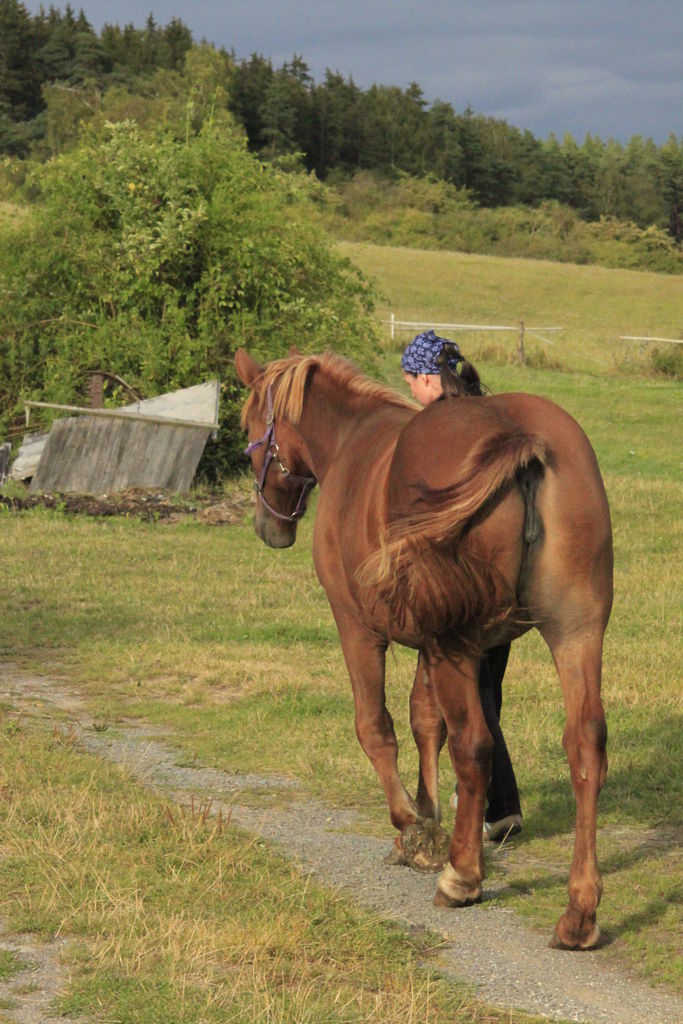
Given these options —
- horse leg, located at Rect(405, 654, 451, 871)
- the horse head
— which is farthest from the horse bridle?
horse leg, located at Rect(405, 654, 451, 871)

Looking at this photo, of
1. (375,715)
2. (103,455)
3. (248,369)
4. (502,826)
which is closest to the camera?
(375,715)

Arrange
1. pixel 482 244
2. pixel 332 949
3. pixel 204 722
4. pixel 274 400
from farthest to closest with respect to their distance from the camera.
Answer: pixel 482 244
pixel 204 722
pixel 274 400
pixel 332 949

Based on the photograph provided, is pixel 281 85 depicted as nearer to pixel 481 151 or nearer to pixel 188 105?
pixel 481 151

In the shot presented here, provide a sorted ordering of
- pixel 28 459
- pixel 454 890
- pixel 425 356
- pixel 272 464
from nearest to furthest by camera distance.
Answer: pixel 454 890
pixel 425 356
pixel 272 464
pixel 28 459

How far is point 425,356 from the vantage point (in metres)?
5.58

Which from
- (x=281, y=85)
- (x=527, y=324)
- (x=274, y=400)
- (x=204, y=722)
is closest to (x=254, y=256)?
(x=204, y=722)

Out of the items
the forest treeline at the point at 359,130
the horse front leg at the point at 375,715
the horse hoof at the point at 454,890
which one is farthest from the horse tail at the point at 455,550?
the forest treeline at the point at 359,130

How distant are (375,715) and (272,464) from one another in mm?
1416

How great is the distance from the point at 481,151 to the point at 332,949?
352 ft

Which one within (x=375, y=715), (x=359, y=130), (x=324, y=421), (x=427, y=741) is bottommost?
(x=427, y=741)

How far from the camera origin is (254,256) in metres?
18.1

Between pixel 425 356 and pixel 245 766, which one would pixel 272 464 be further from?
pixel 245 766

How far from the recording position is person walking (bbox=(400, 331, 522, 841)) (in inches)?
218

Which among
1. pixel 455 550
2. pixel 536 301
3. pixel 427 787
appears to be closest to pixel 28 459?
pixel 427 787
